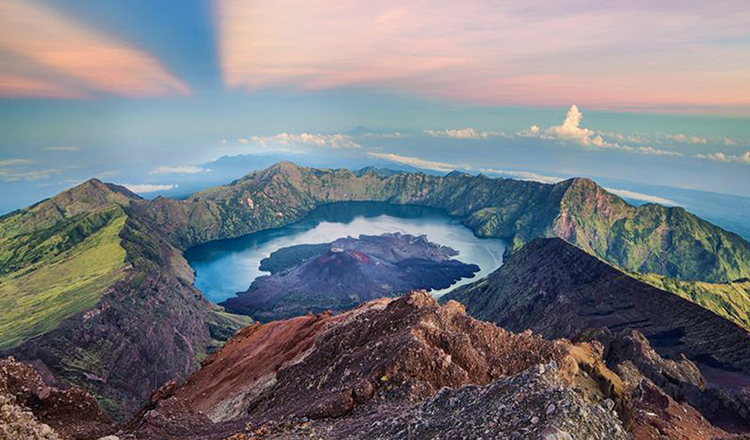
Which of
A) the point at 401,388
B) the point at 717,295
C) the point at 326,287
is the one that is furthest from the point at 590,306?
the point at 326,287

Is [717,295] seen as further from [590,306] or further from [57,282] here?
[57,282]

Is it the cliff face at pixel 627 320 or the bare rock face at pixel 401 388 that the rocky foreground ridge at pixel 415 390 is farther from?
the cliff face at pixel 627 320

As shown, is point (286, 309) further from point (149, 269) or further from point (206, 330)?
point (149, 269)

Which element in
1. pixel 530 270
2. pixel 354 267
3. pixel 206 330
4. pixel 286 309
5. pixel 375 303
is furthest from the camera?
pixel 354 267

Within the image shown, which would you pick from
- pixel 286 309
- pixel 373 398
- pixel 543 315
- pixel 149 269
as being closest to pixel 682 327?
pixel 543 315

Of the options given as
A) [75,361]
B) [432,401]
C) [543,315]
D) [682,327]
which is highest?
[432,401]

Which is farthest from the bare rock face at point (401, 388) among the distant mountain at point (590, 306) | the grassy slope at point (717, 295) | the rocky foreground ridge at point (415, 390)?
the grassy slope at point (717, 295)

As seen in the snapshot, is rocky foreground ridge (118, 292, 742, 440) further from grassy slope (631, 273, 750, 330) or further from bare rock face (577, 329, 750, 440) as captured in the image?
grassy slope (631, 273, 750, 330)

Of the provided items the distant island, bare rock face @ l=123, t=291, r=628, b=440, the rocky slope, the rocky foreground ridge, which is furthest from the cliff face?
the rocky slope
